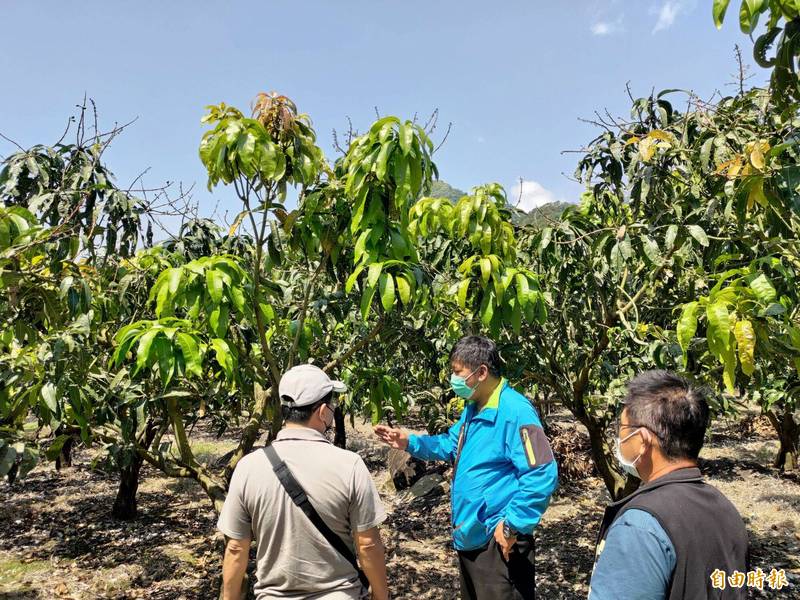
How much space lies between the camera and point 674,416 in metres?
1.31

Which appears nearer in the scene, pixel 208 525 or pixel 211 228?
pixel 211 228

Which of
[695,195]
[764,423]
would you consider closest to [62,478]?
[695,195]

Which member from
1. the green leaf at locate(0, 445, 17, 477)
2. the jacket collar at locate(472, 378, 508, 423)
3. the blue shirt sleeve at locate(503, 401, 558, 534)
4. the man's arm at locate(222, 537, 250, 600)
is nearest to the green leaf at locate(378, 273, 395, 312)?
the jacket collar at locate(472, 378, 508, 423)

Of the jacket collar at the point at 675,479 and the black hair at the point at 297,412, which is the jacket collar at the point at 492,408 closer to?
the black hair at the point at 297,412

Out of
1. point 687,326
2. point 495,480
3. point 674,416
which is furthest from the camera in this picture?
point 495,480

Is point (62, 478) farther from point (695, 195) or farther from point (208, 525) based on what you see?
point (695, 195)

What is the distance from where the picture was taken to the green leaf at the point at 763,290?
1850 millimetres

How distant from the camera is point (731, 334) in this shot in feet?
6.07

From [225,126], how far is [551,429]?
25.9 feet

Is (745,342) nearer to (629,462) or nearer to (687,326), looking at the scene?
(687,326)

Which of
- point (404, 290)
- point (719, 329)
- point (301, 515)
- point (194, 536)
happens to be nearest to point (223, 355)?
point (404, 290)

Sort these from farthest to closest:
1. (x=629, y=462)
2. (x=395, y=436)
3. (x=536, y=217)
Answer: (x=536, y=217) < (x=395, y=436) < (x=629, y=462)

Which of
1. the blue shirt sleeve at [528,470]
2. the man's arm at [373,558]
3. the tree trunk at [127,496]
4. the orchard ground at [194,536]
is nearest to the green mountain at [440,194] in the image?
the blue shirt sleeve at [528,470]

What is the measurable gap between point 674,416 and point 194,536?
5542 mm
